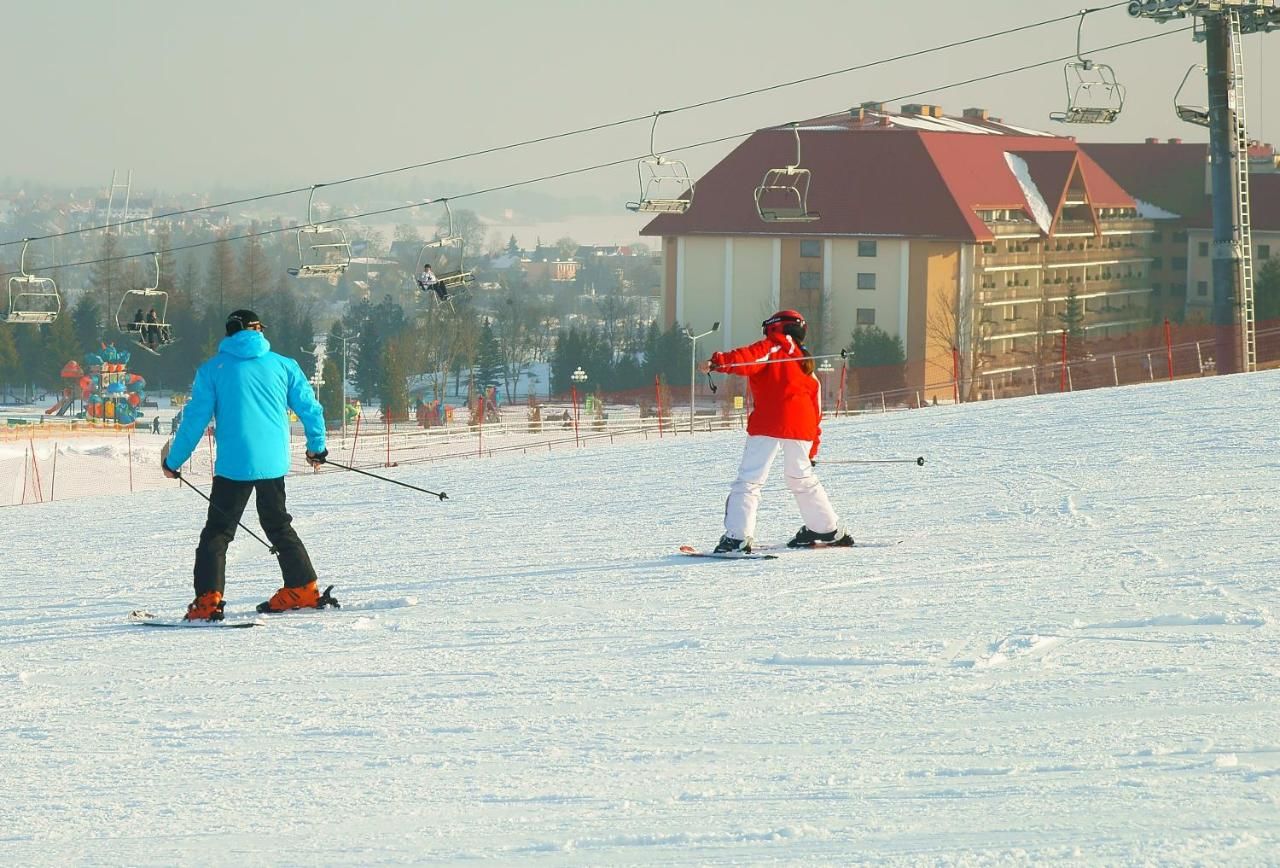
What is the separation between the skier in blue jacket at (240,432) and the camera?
7457 mm

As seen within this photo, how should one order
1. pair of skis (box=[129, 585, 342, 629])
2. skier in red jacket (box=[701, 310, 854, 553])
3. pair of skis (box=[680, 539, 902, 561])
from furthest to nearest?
1. pair of skis (box=[680, 539, 902, 561])
2. skier in red jacket (box=[701, 310, 854, 553])
3. pair of skis (box=[129, 585, 342, 629])

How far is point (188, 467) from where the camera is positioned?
34156mm

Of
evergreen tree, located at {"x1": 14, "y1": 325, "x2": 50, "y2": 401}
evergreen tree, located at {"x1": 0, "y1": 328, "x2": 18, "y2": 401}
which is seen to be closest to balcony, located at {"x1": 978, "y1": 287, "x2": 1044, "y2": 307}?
evergreen tree, located at {"x1": 14, "y1": 325, "x2": 50, "y2": 401}

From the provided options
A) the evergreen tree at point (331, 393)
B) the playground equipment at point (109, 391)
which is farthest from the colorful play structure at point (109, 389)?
the evergreen tree at point (331, 393)

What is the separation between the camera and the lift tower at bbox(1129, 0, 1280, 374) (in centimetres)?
2358

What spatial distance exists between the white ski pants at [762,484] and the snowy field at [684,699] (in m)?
0.22

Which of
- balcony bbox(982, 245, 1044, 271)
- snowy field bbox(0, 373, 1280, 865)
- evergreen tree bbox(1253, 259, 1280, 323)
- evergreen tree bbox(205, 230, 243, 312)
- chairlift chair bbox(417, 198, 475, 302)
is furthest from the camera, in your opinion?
evergreen tree bbox(205, 230, 243, 312)

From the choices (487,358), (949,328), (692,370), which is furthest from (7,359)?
(692,370)

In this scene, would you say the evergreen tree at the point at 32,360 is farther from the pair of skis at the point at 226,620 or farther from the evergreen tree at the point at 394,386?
the pair of skis at the point at 226,620

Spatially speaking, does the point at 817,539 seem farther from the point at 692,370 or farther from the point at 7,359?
the point at 7,359

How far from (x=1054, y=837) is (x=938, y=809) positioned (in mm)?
347

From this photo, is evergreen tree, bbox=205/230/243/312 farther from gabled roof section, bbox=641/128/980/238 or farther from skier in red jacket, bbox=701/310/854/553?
skier in red jacket, bbox=701/310/854/553

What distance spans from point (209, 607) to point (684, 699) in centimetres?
289

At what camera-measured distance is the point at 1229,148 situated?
77.2 feet
